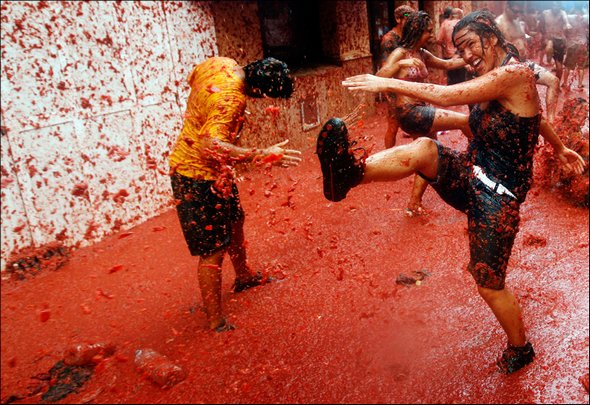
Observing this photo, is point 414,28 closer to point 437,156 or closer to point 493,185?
point 437,156

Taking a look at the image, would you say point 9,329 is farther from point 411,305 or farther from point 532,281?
point 532,281

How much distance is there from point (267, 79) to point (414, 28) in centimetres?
244

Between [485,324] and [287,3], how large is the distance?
672 cm

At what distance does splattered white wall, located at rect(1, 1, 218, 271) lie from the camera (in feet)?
13.4

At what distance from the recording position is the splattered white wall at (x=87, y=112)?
407cm

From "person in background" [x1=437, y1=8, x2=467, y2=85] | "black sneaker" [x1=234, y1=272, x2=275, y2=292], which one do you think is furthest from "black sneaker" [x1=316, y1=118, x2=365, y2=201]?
Answer: "person in background" [x1=437, y1=8, x2=467, y2=85]

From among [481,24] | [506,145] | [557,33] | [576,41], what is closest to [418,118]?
[481,24]

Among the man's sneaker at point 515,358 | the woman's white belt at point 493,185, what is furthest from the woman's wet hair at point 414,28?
the man's sneaker at point 515,358

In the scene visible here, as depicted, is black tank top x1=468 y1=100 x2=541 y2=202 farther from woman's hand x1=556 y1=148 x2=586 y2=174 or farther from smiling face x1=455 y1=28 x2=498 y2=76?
woman's hand x1=556 y1=148 x2=586 y2=174

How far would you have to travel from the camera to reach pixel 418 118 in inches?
157

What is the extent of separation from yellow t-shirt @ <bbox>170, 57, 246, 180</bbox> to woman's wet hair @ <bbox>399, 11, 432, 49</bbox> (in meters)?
2.39

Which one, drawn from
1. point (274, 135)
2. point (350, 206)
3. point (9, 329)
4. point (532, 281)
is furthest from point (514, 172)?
point (274, 135)

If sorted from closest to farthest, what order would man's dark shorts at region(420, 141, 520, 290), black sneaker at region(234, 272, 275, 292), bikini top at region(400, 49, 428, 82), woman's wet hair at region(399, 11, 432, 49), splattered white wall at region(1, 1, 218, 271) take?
man's dark shorts at region(420, 141, 520, 290) → black sneaker at region(234, 272, 275, 292) → splattered white wall at region(1, 1, 218, 271) → woman's wet hair at region(399, 11, 432, 49) → bikini top at region(400, 49, 428, 82)

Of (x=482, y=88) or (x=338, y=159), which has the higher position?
(x=482, y=88)
